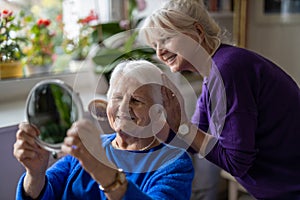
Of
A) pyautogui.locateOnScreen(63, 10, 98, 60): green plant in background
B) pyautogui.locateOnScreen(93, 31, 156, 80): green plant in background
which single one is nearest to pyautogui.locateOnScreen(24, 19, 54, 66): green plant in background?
pyautogui.locateOnScreen(63, 10, 98, 60): green plant in background

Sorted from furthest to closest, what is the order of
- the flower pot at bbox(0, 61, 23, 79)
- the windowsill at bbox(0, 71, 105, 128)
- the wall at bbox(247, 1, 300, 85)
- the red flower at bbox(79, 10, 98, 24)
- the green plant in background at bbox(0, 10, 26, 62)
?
the wall at bbox(247, 1, 300, 85) → the red flower at bbox(79, 10, 98, 24) → the flower pot at bbox(0, 61, 23, 79) → the green plant in background at bbox(0, 10, 26, 62) → the windowsill at bbox(0, 71, 105, 128)

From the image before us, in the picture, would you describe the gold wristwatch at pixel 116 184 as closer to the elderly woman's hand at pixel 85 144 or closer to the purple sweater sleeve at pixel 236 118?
the elderly woman's hand at pixel 85 144

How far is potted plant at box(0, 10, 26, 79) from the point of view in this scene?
1608mm

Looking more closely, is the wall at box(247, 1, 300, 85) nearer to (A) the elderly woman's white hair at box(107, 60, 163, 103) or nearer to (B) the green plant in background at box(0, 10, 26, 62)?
(B) the green plant in background at box(0, 10, 26, 62)

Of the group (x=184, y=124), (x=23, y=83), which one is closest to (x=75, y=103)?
(x=184, y=124)

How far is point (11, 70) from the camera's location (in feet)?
5.69

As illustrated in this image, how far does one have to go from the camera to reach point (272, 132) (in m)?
1.17

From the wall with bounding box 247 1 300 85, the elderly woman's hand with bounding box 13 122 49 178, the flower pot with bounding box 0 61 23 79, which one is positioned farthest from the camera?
the wall with bounding box 247 1 300 85

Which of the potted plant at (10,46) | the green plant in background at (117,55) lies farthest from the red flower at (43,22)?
the green plant in background at (117,55)

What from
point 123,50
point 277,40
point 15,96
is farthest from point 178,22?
point 277,40

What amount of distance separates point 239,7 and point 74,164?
4.98ft

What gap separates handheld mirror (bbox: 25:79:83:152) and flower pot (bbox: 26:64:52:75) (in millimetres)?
1013

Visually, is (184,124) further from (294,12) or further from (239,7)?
(294,12)

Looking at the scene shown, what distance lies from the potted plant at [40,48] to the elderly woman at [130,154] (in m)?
0.86
